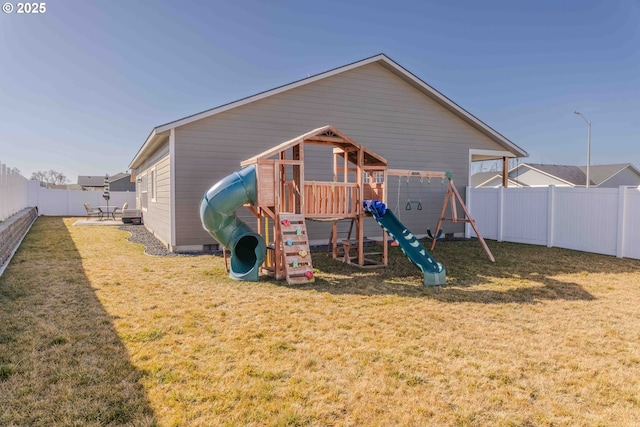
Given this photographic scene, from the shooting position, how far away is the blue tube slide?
6727 millimetres

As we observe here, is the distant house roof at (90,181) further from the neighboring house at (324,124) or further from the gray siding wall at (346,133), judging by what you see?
the gray siding wall at (346,133)

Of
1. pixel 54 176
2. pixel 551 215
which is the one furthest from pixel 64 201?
pixel 54 176

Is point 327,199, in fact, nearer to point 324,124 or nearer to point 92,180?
point 324,124

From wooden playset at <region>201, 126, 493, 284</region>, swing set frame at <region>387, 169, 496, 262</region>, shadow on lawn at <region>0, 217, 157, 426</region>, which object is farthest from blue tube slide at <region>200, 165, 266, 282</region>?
swing set frame at <region>387, 169, 496, 262</region>

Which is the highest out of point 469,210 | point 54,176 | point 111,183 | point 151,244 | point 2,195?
point 54,176

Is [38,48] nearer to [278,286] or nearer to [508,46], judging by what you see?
[278,286]

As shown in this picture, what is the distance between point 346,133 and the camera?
35.8 feet

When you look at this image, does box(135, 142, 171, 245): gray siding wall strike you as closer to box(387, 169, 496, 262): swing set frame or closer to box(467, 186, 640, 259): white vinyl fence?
box(387, 169, 496, 262): swing set frame

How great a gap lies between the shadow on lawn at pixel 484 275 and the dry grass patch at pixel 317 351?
0.23ft

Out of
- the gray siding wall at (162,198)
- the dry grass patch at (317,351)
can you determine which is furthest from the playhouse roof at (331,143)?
the gray siding wall at (162,198)

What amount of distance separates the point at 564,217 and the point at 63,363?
461 inches

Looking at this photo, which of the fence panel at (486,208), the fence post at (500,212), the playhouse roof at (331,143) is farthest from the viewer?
the fence panel at (486,208)

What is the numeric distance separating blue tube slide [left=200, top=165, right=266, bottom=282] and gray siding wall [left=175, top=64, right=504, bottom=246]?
8.68 feet

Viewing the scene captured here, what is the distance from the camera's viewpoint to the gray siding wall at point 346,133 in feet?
30.7
